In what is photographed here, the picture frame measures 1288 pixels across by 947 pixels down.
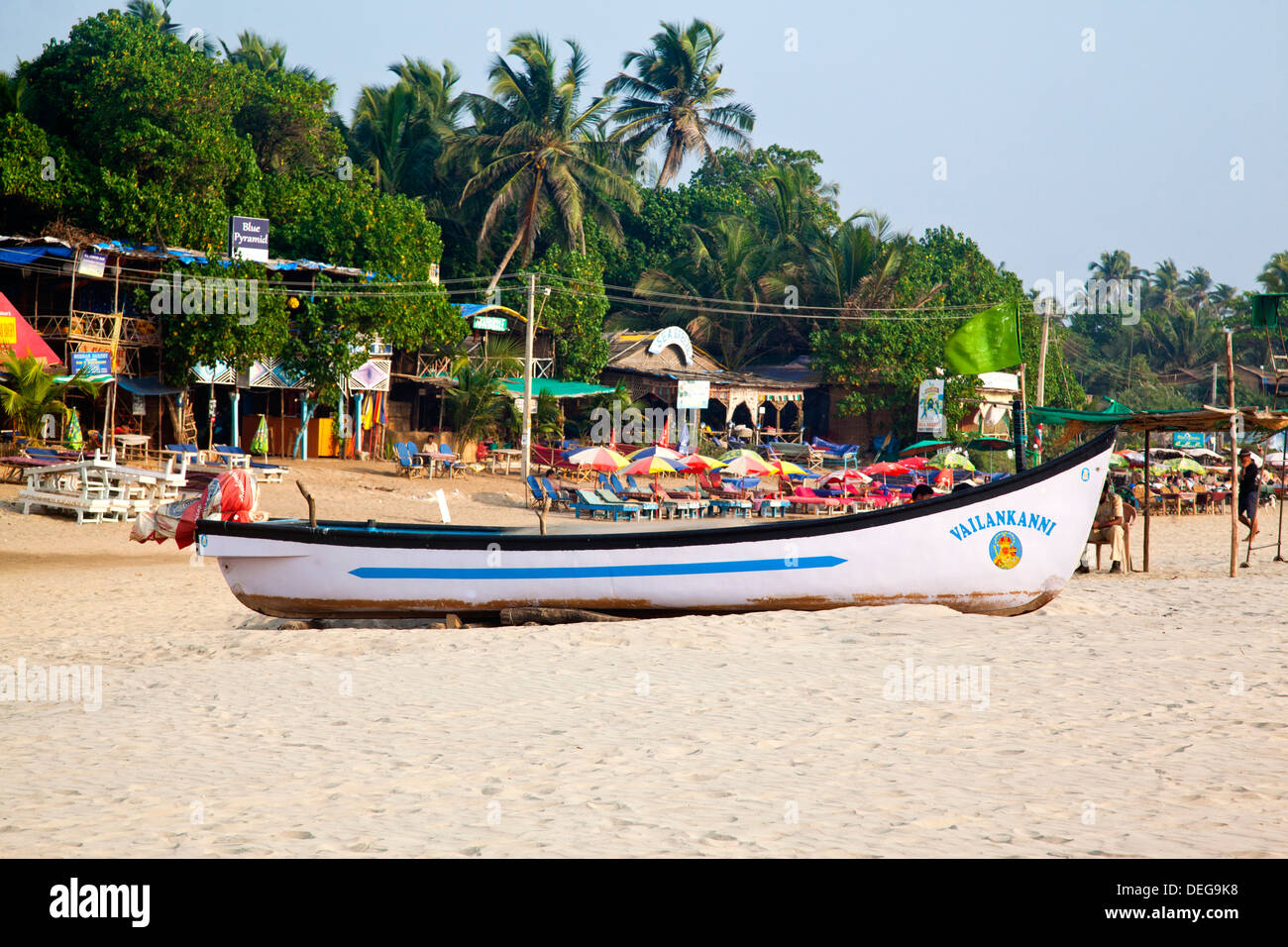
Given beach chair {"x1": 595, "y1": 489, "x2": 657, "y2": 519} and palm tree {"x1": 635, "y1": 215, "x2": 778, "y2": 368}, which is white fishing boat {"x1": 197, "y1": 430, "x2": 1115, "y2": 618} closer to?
beach chair {"x1": 595, "y1": 489, "x2": 657, "y2": 519}

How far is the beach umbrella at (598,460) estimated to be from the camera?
25.4 metres

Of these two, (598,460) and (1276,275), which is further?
(1276,275)

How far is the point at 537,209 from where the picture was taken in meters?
39.4

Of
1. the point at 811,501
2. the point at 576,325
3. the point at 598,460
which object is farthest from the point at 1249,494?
the point at 576,325

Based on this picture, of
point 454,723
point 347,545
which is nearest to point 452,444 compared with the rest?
point 347,545

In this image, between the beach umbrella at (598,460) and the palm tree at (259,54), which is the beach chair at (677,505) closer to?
the beach umbrella at (598,460)

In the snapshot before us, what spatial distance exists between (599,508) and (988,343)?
12996mm

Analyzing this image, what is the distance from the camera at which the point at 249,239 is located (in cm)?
2836

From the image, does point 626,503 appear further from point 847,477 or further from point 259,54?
point 259,54

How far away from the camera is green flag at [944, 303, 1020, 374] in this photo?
12.1 meters

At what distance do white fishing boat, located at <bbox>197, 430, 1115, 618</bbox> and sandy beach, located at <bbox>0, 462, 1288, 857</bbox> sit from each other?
1.30 ft

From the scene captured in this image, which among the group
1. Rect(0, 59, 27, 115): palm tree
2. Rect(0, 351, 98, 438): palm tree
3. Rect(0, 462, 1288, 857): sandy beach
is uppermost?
Rect(0, 59, 27, 115): palm tree

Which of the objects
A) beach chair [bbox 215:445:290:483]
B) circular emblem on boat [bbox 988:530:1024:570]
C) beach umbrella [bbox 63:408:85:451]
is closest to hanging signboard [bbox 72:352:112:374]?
beach umbrella [bbox 63:408:85:451]
